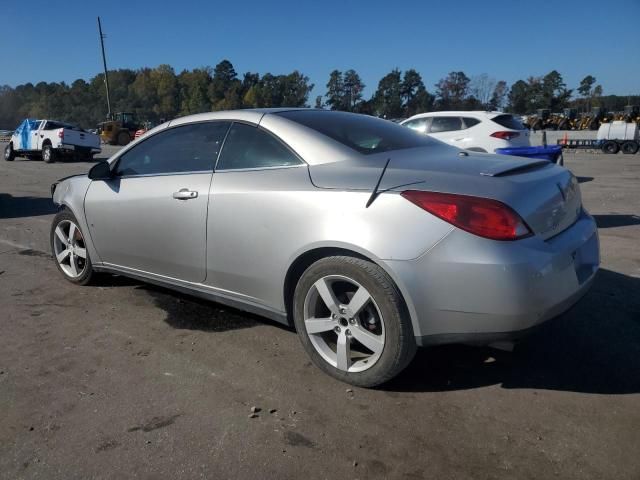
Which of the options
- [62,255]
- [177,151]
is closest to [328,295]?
[177,151]

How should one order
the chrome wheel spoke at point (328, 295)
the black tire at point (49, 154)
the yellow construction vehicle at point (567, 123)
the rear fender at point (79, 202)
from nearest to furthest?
the chrome wheel spoke at point (328, 295) < the rear fender at point (79, 202) < the black tire at point (49, 154) < the yellow construction vehicle at point (567, 123)

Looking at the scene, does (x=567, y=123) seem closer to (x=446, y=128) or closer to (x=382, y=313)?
(x=446, y=128)

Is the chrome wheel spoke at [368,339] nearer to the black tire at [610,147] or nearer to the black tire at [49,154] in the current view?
the black tire at [49,154]

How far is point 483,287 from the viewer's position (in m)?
2.34

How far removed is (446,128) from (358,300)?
943 centimetres

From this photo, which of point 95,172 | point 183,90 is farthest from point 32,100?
point 95,172

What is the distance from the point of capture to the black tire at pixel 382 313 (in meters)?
2.54

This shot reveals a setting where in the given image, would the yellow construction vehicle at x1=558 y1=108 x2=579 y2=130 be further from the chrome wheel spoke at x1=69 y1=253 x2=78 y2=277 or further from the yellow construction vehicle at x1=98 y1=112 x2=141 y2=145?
the chrome wheel spoke at x1=69 y1=253 x2=78 y2=277

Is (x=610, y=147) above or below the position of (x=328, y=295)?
below

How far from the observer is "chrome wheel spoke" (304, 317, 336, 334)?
2851 millimetres

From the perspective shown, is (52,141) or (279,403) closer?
(279,403)

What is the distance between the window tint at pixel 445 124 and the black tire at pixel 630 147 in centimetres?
1680

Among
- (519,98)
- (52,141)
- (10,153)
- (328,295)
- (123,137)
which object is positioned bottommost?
(328,295)

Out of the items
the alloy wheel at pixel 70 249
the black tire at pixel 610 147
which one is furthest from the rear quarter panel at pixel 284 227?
the black tire at pixel 610 147
